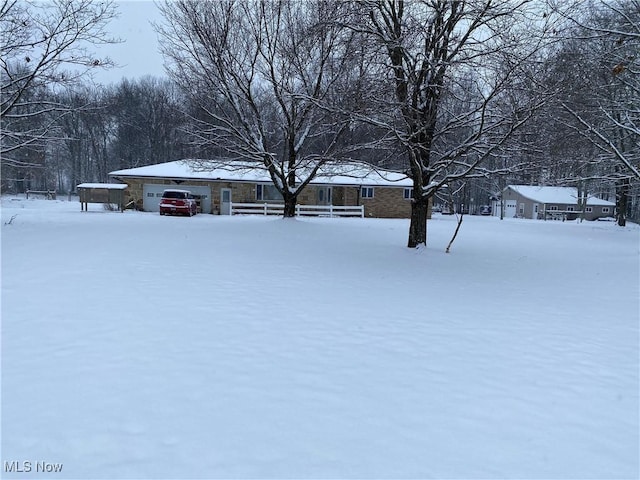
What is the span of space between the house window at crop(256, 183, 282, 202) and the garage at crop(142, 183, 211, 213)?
352 centimetres

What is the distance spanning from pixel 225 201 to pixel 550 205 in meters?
41.6

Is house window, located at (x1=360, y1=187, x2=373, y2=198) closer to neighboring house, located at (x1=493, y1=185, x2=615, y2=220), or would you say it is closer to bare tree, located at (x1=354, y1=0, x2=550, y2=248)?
bare tree, located at (x1=354, y1=0, x2=550, y2=248)

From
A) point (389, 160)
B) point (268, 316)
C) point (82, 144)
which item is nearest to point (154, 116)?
point (82, 144)

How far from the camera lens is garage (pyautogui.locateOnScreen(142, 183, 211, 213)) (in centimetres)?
2870

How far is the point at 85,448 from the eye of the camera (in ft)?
9.52

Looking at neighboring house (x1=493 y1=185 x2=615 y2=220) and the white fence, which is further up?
neighboring house (x1=493 y1=185 x2=615 y2=220)

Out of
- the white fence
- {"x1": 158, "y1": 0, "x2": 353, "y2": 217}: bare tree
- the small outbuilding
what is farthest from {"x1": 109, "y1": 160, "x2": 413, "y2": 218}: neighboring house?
{"x1": 158, "y1": 0, "x2": 353, "y2": 217}: bare tree

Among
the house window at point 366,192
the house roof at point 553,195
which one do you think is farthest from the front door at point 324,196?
the house roof at point 553,195

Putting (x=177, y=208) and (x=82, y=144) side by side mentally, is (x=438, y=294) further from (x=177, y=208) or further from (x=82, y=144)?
(x=82, y=144)

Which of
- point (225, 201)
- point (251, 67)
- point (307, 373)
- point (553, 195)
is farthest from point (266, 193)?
point (553, 195)

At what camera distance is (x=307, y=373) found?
4.27 meters

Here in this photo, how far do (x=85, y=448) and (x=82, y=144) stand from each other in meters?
65.6

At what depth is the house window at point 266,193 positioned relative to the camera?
98.6 ft

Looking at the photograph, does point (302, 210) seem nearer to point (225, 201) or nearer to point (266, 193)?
point (266, 193)
